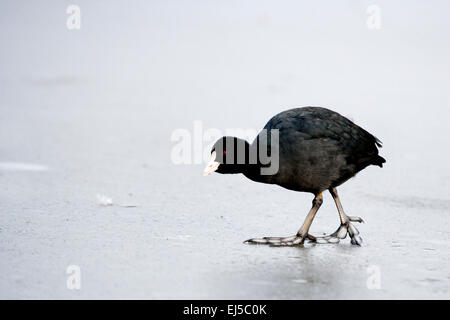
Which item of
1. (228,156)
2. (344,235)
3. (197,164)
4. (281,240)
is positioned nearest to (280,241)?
(281,240)

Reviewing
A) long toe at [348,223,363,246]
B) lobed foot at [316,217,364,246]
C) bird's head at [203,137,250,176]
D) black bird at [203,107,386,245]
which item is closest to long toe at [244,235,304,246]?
black bird at [203,107,386,245]

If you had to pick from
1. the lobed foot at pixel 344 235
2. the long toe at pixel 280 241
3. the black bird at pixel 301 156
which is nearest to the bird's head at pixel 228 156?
the black bird at pixel 301 156

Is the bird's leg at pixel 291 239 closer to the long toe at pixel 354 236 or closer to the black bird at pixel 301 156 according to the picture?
the black bird at pixel 301 156

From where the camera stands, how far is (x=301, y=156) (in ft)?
17.8

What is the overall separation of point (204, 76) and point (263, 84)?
938 mm

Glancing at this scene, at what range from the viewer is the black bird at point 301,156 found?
5.38 metres

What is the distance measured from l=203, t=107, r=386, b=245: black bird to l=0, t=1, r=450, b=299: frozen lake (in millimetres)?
278

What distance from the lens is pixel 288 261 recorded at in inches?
191

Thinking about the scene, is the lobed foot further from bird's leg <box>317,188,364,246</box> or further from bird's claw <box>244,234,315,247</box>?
bird's claw <box>244,234,315,247</box>

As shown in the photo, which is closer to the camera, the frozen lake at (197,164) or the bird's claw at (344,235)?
the frozen lake at (197,164)

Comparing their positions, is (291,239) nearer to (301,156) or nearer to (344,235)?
(344,235)

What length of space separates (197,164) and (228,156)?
9.93 feet

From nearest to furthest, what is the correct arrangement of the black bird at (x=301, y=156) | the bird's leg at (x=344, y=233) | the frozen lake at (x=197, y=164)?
1. the frozen lake at (x=197, y=164)
2. the black bird at (x=301, y=156)
3. the bird's leg at (x=344, y=233)
